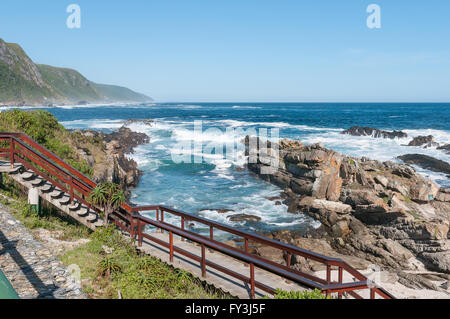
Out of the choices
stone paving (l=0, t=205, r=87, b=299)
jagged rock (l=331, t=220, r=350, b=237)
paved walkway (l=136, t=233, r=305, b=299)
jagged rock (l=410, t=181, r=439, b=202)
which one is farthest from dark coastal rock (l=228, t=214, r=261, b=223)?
stone paving (l=0, t=205, r=87, b=299)

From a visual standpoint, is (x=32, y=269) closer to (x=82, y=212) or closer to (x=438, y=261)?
(x=82, y=212)

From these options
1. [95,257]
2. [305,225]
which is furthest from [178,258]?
[305,225]

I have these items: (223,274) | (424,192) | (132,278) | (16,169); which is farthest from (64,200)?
(424,192)

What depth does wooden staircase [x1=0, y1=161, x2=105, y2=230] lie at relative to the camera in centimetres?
1010

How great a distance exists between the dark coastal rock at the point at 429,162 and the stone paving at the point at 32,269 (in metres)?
31.8

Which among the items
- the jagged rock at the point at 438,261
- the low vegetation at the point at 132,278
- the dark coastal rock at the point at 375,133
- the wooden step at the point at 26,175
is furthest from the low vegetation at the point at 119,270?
the dark coastal rock at the point at 375,133

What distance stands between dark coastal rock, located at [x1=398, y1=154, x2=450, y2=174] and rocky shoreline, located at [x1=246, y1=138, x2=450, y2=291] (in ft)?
27.6

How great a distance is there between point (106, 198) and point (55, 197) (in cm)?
164

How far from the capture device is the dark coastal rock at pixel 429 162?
3056 centimetres

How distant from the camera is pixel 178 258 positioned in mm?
8031

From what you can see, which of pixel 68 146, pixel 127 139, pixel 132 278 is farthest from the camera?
pixel 127 139

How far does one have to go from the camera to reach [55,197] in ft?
33.3

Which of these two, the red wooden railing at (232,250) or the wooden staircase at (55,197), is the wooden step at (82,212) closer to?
the wooden staircase at (55,197)

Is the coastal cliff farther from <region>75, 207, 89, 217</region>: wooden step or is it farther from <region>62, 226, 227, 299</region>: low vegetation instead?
<region>62, 226, 227, 299</region>: low vegetation
